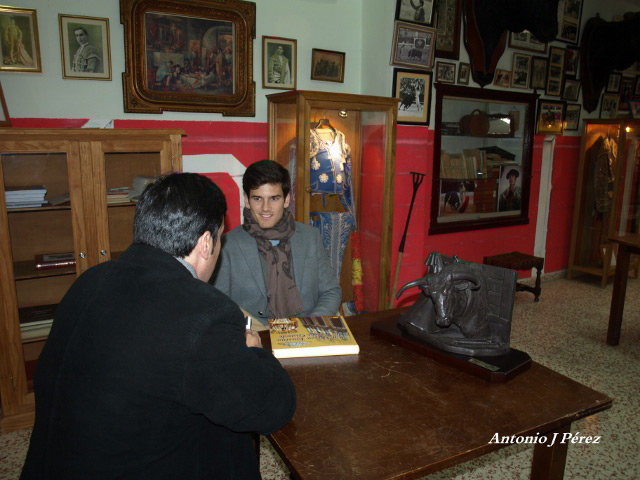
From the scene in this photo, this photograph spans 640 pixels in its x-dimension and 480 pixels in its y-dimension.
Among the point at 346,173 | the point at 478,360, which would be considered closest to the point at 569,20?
the point at 346,173

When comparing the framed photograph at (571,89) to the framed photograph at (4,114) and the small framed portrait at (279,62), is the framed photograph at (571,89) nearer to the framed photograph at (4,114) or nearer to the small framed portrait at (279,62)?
the small framed portrait at (279,62)

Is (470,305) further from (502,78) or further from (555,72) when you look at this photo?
(555,72)

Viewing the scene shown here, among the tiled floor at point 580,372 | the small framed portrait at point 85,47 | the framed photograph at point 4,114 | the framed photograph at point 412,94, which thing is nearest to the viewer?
the tiled floor at point 580,372

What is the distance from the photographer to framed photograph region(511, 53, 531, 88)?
4910 millimetres

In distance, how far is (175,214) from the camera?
1135mm

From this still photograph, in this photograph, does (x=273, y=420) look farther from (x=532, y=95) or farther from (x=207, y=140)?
(x=532, y=95)

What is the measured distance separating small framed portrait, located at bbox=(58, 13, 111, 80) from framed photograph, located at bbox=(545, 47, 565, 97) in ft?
14.3

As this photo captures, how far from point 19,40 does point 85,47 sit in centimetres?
35

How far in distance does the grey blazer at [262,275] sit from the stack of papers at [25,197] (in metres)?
1.11

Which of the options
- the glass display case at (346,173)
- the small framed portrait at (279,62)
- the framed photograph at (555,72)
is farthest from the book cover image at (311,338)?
the framed photograph at (555,72)

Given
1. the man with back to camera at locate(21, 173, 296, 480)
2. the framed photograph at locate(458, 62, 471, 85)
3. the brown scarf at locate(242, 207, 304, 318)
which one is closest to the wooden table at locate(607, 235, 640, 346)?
the framed photograph at locate(458, 62, 471, 85)

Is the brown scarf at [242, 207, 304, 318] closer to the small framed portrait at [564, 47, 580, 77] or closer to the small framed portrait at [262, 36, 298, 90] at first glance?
the small framed portrait at [262, 36, 298, 90]

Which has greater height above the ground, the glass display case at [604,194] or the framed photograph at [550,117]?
the framed photograph at [550,117]

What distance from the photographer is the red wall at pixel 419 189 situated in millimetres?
3494
